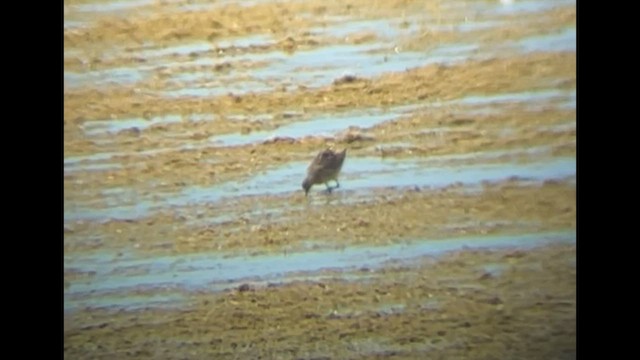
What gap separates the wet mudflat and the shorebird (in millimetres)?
23

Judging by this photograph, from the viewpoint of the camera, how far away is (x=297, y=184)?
2844 millimetres

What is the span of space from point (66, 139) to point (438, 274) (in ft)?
4.08

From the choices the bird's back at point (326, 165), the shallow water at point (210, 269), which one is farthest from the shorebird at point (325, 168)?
the shallow water at point (210, 269)

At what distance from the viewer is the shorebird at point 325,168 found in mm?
2836

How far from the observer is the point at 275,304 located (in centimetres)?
285

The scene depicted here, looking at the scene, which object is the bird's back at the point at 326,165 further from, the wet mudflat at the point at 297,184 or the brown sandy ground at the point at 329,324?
the brown sandy ground at the point at 329,324

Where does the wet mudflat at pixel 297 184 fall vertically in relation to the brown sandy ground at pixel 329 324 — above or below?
above

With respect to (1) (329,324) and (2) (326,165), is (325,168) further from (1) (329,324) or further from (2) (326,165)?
(1) (329,324)

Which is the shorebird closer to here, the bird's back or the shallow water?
the bird's back

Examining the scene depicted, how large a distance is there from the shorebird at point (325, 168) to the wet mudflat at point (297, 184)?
0.08ft

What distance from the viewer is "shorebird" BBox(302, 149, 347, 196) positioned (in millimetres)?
2836

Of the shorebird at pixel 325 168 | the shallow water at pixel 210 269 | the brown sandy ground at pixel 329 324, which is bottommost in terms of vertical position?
the brown sandy ground at pixel 329 324

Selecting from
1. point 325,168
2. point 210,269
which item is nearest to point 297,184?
point 325,168
